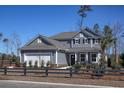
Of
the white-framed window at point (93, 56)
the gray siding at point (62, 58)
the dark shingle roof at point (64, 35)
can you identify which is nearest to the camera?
the gray siding at point (62, 58)

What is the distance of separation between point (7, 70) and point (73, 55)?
18.1 meters

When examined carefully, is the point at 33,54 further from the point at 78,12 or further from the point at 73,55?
the point at 78,12

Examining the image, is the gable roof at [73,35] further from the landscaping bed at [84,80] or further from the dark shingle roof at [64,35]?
the landscaping bed at [84,80]

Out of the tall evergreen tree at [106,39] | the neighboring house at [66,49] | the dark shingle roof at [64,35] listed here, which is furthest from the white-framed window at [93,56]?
the dark shingle roof at [64,35]

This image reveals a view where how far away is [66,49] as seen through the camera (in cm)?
4247

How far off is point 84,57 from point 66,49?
2717mm

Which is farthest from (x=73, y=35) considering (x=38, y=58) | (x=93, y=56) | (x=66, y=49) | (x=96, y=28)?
(x=38, y=58)

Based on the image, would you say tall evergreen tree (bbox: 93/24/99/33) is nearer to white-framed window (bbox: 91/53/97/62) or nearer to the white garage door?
white-framed window (bbox: 91/53/97/62)

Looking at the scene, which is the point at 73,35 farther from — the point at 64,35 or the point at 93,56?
the point at 93,56

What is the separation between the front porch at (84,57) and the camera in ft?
135

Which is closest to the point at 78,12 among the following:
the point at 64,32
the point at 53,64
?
the point at 64,32

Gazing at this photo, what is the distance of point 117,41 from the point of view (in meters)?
41.8

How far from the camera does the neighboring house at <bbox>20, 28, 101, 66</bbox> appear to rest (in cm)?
4031

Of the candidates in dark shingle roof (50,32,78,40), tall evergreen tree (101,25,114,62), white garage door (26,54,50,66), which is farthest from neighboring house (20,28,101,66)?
tall evergreen tree (101,25,114,62)
